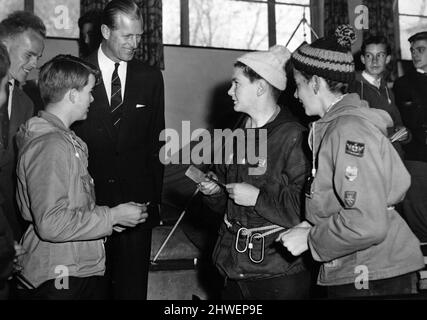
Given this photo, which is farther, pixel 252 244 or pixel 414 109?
pixel 414 109

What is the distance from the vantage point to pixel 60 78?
80.6 inches

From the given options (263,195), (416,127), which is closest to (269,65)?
(263,195)

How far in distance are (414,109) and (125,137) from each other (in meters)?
2.77

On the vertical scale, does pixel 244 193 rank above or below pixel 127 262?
above

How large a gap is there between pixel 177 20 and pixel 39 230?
19.7 feet

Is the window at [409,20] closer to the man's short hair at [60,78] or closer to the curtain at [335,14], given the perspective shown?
the curtain at [335,14]

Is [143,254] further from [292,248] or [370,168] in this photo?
[370,168]

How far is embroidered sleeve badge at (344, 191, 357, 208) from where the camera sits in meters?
1.55

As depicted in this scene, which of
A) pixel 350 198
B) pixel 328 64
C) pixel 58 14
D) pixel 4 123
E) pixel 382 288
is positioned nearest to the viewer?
pixel 350 198

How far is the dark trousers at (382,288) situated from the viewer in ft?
5.46

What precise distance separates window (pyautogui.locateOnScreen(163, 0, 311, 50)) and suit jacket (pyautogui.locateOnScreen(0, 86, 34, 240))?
16.0 feet

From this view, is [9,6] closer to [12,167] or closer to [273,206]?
[12,167]

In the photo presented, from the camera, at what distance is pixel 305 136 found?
2088 millimetres
